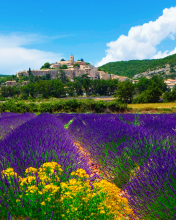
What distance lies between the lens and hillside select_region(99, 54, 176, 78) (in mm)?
123875

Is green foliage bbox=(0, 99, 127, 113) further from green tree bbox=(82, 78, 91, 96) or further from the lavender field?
green tree bbox=(82, 78, 91, 96)

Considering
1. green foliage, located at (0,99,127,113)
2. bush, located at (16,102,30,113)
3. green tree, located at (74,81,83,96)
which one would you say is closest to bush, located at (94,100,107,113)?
green foliage, located at (0,99,127,113)

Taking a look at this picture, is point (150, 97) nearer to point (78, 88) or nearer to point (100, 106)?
point (100, 106)

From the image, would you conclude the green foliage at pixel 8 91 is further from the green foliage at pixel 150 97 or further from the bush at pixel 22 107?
the bush at pixel 22 107

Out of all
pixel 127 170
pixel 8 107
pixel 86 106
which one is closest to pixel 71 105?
pixel 86 106

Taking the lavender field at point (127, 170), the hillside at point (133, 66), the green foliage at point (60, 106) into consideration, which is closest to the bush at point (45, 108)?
the green foliage at point (60, 106)

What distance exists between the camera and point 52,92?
196 feet

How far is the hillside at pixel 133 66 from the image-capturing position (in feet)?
406

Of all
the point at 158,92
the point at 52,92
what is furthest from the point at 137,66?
the point at 158,92


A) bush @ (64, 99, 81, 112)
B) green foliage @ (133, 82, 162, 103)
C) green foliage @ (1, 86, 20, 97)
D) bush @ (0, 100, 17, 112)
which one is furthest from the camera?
green foliage @ (1, 86, 20, 97)

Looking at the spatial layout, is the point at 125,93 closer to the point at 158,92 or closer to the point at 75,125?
the point at 158,92

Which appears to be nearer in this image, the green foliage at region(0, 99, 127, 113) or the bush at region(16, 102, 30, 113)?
the green foliage at region(0, 99, 127, 113)

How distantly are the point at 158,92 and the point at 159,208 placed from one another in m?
36.9

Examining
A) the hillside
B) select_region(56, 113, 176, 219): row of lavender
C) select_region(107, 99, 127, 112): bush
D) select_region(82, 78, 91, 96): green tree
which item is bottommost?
select_region(107, 99, 127, 112): bush
